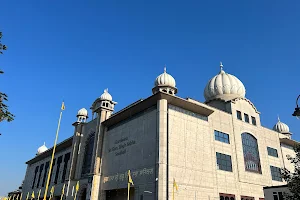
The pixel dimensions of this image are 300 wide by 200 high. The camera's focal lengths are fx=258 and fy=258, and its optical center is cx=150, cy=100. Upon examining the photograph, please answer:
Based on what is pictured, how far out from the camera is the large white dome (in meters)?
46.8

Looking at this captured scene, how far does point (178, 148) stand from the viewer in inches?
1286

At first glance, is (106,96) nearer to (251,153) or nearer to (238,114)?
(238,114)

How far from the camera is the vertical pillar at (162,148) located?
29266 millimetres

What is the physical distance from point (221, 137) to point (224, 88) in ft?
38.5

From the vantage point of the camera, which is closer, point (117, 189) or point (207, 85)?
point (117, 189)

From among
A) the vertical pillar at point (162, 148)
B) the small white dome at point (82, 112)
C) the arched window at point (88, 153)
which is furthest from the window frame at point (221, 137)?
the small white dome at point (82, 112)

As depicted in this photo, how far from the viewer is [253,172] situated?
40500 millimetres

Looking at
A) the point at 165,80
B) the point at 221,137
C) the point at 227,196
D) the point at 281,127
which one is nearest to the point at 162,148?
the point at 221,137

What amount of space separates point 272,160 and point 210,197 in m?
18.8

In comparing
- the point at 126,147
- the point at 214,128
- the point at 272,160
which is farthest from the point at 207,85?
the point at 126,147

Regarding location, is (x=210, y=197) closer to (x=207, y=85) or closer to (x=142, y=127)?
(x=142, y=127)

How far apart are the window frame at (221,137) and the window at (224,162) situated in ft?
7.33

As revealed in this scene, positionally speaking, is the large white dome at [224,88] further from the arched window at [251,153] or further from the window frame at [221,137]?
the window frame at [221,137]

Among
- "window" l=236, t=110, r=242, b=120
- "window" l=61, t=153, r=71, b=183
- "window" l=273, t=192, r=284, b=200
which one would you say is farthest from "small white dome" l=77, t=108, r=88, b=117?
"window" l=273, t=192, r=284, b=200
